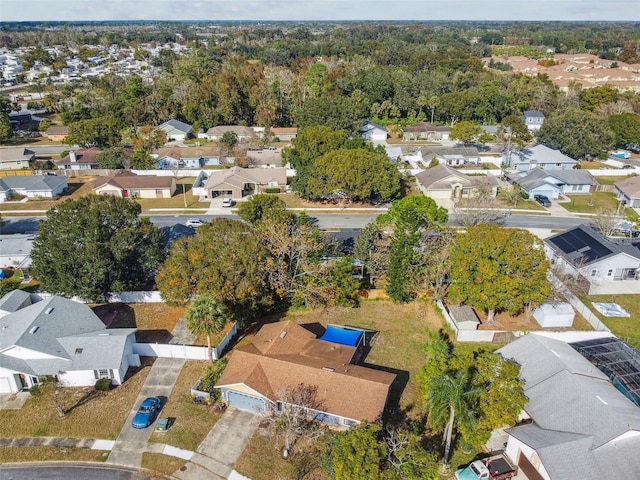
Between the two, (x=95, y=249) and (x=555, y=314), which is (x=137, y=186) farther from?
(x=555, y=314)

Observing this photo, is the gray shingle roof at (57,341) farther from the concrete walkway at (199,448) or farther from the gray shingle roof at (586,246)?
the gray shingle roof at (586,246)

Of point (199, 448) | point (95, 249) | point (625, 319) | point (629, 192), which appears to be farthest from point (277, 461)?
point (629, 192)

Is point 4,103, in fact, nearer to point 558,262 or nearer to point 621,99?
point 558,262

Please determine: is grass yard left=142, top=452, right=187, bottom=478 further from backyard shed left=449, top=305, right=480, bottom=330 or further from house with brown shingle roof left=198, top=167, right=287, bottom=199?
house with brown shingle roof left=198, top=167, right=287, bottom=199

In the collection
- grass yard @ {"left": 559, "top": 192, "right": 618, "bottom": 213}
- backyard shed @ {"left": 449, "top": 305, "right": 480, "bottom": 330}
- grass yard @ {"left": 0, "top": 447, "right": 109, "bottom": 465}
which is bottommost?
grass yard @ {"left": 559, "top": 192, "right": 618, "bottom": 213}

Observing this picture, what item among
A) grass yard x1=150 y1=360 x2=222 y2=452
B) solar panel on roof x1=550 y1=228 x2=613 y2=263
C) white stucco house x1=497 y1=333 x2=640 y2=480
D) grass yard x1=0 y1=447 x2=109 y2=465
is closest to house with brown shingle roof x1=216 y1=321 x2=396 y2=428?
grass yard x1=150 y1=360 x2=222 y2=452

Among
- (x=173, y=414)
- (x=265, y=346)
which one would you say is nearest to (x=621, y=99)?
Answer: (x=265, y=346)
